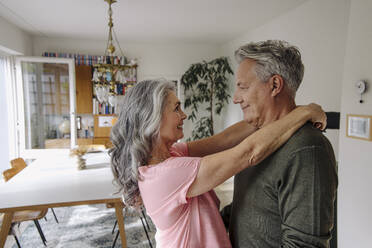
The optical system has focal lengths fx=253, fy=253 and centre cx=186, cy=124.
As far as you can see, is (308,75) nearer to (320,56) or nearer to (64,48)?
(320,56)

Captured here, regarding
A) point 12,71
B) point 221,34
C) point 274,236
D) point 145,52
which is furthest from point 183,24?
point 274,236

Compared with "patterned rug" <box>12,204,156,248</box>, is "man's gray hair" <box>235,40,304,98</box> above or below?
above

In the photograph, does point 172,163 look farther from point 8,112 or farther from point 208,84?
point 8,112

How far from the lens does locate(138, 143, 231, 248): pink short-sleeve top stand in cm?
87

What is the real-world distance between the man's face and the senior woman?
11 centimetres

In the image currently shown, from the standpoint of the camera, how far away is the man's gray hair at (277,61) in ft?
2.93

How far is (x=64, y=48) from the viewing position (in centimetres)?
534

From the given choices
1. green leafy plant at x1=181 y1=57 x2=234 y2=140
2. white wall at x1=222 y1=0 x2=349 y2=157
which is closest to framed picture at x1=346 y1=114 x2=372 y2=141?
white wall at x1=222 y1=0 x2=349 y2=157

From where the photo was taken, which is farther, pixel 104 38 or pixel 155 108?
pixel 104 38

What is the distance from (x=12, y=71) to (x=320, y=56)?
5.00 m

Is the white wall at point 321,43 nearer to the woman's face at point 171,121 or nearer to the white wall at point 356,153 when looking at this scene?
the white wall at point 356,153

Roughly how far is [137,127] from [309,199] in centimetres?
63

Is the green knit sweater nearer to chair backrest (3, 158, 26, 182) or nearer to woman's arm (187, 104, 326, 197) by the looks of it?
woman's arm (187, 104, 326, 197)

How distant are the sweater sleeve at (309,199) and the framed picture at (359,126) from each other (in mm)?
1307
